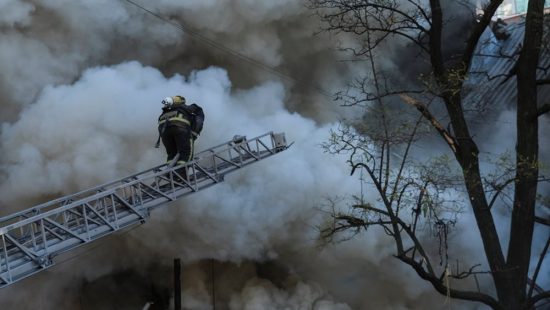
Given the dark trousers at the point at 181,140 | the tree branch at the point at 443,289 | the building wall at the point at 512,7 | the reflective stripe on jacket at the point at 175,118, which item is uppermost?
the building wall at the point at 512,7

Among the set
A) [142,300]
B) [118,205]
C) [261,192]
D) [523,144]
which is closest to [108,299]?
[142,300]

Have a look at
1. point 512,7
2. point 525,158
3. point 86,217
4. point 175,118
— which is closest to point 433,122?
point 525,158

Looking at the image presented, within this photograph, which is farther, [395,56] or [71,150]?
[395,56]

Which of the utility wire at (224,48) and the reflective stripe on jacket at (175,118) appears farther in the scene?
the utility wire at (224,48)

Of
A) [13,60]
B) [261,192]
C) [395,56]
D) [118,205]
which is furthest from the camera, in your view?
[395,56]

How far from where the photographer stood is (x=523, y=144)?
819 cm

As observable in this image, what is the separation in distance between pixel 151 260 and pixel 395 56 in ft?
23.4

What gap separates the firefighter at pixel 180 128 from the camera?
28.6ft

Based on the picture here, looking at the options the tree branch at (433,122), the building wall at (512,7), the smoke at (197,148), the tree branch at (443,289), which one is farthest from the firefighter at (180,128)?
the building wall at (512,7)

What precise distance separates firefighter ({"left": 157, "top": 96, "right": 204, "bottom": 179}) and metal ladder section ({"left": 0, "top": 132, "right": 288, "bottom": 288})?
0.20 meters

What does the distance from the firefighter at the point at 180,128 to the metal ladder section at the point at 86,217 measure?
20 centimetres

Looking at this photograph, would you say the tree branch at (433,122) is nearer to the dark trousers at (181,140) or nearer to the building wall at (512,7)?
the dark trousers at (181,140)

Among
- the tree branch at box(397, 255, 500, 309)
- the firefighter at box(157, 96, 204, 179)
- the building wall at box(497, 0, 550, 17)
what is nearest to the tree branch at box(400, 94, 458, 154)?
the tree branch at box(397, 255, 500, 309)

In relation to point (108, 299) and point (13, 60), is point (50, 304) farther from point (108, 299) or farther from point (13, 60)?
point (13, 60)
